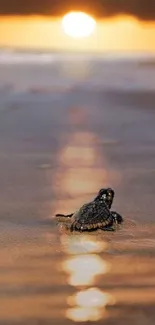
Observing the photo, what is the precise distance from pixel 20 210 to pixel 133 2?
1938 centimetres

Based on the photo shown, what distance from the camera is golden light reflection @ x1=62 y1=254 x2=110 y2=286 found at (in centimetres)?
268

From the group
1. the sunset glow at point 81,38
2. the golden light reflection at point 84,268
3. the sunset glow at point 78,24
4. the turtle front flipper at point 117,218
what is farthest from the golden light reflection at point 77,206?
the sunset glow at point 78,24

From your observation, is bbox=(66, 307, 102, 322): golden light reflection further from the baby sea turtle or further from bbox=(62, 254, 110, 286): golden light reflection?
the baby sea turtle

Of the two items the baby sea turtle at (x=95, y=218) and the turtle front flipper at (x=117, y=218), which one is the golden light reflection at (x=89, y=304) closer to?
the baby sea turtle at (x=95, y=218)

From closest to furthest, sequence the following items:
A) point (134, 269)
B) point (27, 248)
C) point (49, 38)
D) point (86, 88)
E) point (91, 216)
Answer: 1. point (134, 269)
2. point (27, 248)
3. point (91, 216)
4. point (86, 88)
5. point (49, 38)

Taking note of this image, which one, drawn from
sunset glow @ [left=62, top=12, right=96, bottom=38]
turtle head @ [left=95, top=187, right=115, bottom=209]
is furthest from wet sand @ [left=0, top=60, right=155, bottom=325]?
sunset glow @ [left=62, top=12, right=96, bottom=38]

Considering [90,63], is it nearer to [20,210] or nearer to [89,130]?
[89,130]

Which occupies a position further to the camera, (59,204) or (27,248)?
(59,204)

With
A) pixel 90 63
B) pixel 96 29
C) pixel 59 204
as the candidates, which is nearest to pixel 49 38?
pixel 96 29

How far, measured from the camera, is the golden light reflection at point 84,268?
2682 millimetres

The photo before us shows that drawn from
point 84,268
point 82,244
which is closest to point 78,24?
point 82,244

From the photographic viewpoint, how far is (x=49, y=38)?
21.6m

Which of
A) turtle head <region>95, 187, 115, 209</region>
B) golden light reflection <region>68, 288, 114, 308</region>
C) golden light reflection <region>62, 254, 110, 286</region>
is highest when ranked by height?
turtle head <region>95, 187, 115, 209</region>

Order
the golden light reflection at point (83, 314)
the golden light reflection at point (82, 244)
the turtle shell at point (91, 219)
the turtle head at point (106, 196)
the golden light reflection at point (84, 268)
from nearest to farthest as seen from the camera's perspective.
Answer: the golden light reflection at point (83, 314) < the golden light reflection at point (84, 268) < the golden light reflection at point (82, 244) < the turtle shell at point (91, 219) < the turtle head at point (106, 196)
